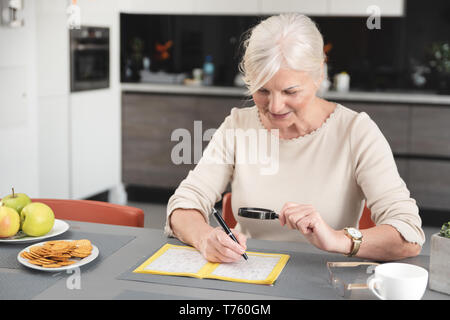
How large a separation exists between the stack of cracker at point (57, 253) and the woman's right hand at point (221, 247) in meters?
0.26

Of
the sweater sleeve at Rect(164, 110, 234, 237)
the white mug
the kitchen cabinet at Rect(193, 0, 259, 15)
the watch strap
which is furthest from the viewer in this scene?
the kitchen cabinet at Rect(193, 0, 259, 15)

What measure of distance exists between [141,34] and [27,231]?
361 cm

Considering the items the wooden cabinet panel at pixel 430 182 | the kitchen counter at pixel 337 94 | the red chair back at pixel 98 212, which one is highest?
the kitchen counter at pixel 337 94

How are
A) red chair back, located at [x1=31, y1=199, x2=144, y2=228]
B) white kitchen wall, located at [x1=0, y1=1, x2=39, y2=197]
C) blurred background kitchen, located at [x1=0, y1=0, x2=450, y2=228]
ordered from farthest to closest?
1. blurred background kitchen, located at [x1=0, y1=0, x2=450, y2=228]
2. white kitchen wall, located at [x1=0, y1=1, x2=39, y2=197]
3. red chair back, located at [x1=31, y1=199, x2=144, y2=228]

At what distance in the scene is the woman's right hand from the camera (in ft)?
4.31

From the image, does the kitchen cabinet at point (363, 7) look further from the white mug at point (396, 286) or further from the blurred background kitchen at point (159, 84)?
the white mug at point (396, 286)

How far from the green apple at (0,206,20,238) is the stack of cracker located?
126 millimetres

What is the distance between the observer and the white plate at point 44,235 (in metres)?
1.45

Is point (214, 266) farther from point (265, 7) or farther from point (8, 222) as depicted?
point (265, 7)

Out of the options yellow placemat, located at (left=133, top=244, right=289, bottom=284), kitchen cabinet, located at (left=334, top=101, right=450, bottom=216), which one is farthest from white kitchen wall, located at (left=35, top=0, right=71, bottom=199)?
yellow placemat, located at (left=133, top=244, right=289, bottom=284)

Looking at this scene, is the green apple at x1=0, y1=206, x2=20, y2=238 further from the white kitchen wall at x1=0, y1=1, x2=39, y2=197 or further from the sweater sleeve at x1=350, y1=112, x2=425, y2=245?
→ the white kitchen wall at x1=0, y1=1, x2=39, y2=197

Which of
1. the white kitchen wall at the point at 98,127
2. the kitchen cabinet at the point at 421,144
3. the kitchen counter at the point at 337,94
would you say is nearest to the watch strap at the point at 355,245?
the kitchen counter at the point at 337,94

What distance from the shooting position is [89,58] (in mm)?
4129
